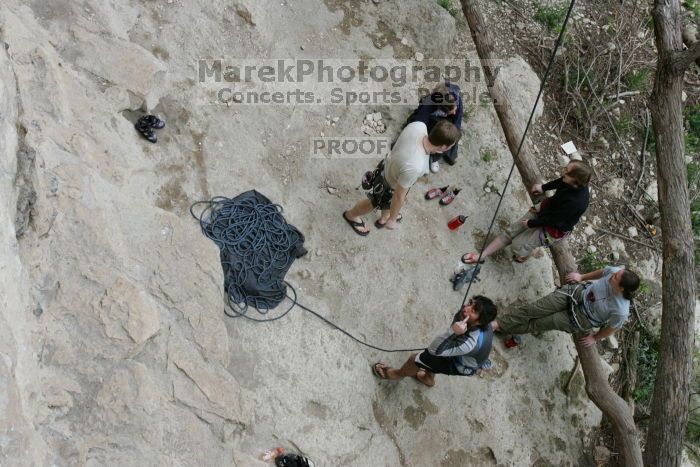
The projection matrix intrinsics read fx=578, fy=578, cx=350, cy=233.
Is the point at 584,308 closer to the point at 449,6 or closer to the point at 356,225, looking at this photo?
the point at 356,225

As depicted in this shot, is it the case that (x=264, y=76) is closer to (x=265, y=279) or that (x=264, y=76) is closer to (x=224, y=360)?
(x=265, y=279)

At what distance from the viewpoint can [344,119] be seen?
634 centimetres

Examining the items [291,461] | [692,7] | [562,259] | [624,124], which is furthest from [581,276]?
[692,7]

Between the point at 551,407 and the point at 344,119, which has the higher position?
the point at 344,119

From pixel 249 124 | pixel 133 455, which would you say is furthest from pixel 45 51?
pixel 133 455

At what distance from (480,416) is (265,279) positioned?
2435 millimetres

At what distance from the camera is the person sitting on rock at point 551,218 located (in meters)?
5.11

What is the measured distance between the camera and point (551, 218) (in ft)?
17.8

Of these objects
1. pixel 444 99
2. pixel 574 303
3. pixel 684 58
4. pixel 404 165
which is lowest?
pixel 574 303

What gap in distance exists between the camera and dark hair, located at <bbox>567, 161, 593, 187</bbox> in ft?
16.4

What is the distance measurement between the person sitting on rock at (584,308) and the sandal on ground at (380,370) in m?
1.39

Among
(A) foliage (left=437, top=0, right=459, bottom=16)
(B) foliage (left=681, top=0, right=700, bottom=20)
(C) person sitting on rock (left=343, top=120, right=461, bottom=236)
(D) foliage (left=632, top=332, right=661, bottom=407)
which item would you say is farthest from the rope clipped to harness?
(B) foliage (left=681, top=0, right=700, bottom=20)

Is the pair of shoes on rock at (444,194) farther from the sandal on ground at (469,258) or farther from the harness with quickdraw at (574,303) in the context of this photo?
the harness with quickdraw at (574,303)

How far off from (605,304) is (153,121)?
4193 millimetres
